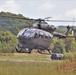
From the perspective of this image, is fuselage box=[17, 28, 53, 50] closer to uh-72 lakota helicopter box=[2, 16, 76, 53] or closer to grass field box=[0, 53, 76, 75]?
uh-72 lakota helicopter box=[2, 16, 76, 53]

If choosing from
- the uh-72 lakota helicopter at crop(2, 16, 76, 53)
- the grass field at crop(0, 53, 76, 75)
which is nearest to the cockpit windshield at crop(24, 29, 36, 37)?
the uh-72 lakota helicopter at crop(2, 16, 76, 53)

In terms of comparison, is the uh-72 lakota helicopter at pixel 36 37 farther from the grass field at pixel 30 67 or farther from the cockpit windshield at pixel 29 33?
the grass field at pixel 30 67

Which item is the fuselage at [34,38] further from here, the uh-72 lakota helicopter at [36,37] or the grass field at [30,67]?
the grass field at [30,67]

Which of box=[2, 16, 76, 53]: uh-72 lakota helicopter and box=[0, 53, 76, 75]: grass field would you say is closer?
box=[0, 53, 76, 75]: grass field

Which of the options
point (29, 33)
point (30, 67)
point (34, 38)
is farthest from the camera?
point (34, 38)

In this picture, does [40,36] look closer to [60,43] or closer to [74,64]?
[74,64]

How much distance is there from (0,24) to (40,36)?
12617cm

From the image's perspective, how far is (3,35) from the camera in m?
114

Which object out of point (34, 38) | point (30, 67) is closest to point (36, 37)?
point (34, 38)

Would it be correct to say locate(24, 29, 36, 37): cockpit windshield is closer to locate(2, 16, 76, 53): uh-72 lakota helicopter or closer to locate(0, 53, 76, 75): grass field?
locate(2, 16, 76, 53): uh-72 lakota helicopter

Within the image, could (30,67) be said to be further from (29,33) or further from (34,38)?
(34,38)

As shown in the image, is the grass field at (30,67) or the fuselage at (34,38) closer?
the grass field at (30,67)

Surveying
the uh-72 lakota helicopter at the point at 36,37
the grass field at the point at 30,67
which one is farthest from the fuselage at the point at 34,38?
the grass field at the point at 30,67

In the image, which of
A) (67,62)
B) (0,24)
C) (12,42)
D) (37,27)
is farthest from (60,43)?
(67,62)
